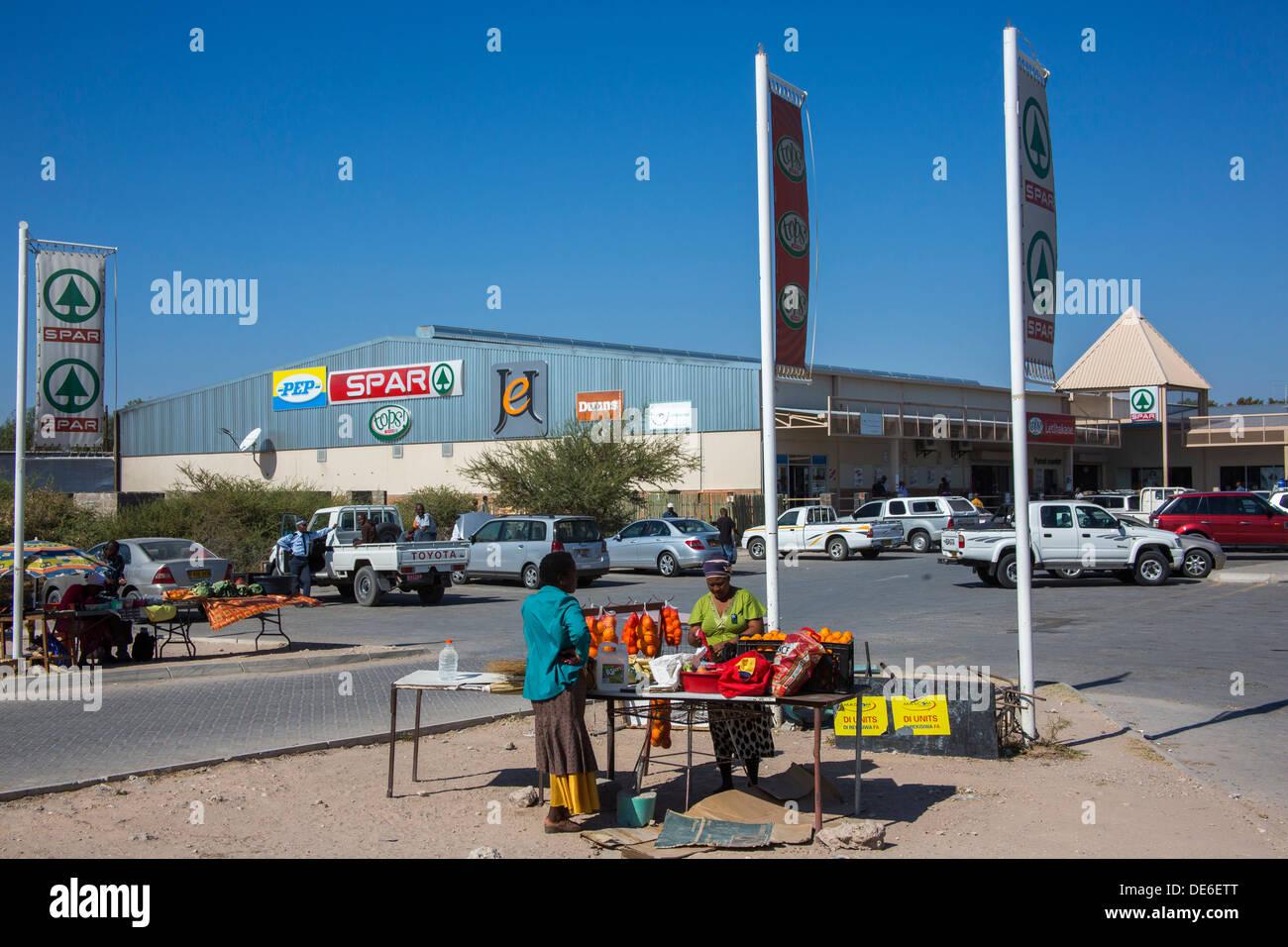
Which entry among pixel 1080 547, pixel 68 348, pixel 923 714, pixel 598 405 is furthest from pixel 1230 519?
pixel 68 348

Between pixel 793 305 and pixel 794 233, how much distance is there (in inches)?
26.5

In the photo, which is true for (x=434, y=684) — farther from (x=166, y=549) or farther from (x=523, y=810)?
(x=166, y=549)

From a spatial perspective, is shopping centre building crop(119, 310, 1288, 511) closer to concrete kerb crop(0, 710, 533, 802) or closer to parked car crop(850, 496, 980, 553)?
parked car crop(850, 496, 980, 553)

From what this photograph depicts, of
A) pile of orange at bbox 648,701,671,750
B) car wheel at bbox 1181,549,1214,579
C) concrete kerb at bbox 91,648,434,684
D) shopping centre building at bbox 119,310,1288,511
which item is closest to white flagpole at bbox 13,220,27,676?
concrete kerb at bbox 91,648,434,684

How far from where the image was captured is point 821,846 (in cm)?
625

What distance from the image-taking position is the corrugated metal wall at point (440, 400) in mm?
43719

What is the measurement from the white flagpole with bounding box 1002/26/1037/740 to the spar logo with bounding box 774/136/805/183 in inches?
76.5

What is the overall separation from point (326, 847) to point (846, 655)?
336 cm

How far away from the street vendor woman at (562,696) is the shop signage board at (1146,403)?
52.0 metres

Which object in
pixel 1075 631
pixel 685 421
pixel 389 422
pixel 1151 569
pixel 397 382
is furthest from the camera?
pixel 389 422

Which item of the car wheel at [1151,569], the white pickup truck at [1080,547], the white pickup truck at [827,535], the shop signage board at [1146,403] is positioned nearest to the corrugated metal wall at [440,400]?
the white pickup truck at [827,535]

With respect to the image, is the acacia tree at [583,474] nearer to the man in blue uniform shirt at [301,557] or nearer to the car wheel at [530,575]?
the car wheel at [530,575]

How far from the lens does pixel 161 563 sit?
809 inches

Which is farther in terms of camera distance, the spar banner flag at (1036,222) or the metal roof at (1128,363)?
the metal roof at (1128,363)
